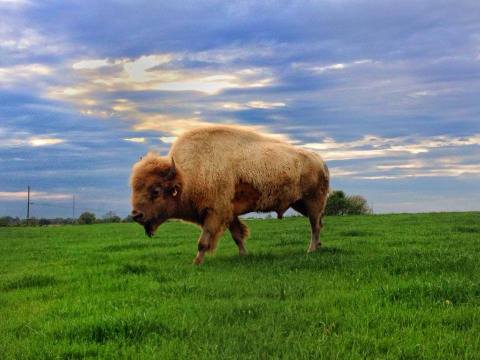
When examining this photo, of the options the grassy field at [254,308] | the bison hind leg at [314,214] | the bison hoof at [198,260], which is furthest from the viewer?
the bison hind leg at [314,214]

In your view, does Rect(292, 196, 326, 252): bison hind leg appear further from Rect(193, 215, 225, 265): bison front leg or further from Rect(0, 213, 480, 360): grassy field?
Rect(193, 215, 225, 265): bison front leg

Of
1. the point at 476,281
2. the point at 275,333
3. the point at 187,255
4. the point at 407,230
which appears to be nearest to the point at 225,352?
the point at 275,333

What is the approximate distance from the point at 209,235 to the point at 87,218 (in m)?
37.2

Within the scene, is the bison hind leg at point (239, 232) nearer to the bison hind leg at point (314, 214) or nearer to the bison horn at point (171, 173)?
the bison hind leg at point (314, 214)

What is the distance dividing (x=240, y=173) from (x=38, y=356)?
7416 millimetres

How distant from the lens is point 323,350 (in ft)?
17.1

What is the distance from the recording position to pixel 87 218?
46750 millimetres

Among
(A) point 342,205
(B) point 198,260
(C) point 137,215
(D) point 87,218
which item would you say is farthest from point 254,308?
(D) point 87,218

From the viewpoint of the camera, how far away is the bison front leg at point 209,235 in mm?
11766

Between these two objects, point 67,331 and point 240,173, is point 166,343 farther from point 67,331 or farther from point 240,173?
point 240,173

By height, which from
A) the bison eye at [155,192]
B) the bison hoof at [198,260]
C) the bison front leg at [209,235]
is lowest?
the bison hoof at [198,260]

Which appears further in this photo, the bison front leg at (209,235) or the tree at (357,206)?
the tree at (357,206)

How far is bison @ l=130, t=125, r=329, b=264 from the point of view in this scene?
467 inches

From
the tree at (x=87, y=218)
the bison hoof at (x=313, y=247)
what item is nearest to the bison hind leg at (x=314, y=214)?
the bison hoof at (x=313, y=247)
